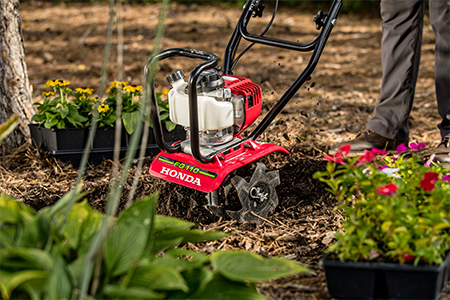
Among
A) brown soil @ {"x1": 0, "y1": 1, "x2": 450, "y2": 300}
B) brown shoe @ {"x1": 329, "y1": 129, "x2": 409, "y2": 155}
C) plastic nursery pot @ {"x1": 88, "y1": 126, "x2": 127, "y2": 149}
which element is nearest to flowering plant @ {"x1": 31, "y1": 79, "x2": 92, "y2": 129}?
plastic nursery pot @ {"x1": 88, "y1": 126, "x2": 127, "y2": 149}

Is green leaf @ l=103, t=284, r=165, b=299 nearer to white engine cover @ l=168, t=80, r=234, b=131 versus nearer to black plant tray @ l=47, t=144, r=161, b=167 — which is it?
white engine cover @ l=168, t=80, r=234, b=131

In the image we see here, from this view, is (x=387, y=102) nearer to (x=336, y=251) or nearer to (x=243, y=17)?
(x=243, y=17)

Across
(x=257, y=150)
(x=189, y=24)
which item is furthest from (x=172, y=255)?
(x=189, y=24)

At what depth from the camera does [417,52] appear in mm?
3211

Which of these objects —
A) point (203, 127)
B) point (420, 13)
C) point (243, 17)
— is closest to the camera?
point (203, 127)

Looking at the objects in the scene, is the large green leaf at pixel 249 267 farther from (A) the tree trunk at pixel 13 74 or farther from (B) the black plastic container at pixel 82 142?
(A) the tree trunk at pixel 13 74

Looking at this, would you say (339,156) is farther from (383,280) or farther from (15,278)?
(15,278)

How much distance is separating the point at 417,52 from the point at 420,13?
237 mm

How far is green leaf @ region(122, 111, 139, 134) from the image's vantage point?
3078mm

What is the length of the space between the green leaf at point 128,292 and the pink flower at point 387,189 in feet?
2.44

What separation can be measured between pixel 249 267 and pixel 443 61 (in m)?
2.21

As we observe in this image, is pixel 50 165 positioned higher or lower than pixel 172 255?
lower

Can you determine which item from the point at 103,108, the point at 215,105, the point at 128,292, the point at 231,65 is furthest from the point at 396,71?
the point at 128,292

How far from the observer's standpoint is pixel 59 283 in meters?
1.33
